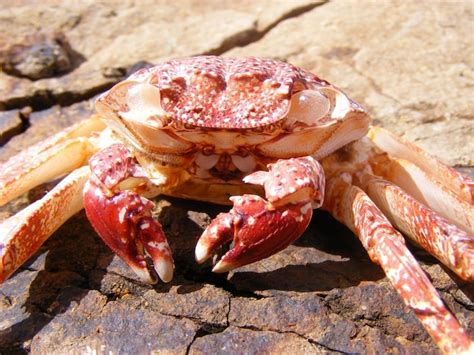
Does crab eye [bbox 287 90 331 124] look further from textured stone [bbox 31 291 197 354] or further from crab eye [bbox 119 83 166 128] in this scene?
textured stone [bbox 31 291 197 354]

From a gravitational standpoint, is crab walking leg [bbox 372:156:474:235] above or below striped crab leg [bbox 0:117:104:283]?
above

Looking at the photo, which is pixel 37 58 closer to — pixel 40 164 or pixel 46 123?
pixel 46 123

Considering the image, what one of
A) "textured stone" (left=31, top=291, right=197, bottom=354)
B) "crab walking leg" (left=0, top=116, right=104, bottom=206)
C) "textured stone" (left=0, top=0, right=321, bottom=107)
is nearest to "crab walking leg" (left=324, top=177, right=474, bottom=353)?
"textured stone" (left=31, top=291, right=197, bottom=354)

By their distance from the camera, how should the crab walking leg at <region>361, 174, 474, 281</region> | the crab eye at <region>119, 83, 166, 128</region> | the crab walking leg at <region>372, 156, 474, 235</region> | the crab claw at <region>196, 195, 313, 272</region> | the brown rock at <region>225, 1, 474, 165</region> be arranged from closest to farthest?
1. the crab claw at <region>196, 195, 313, 272</region>
2. the crab walking leg at <region>361, 174, 474, 281</region>
3. the crab eye at <region>119, 83, 166, 128</region>
4. the crab walking leg at <region>372, 156, 474, 235</region>
5. the brown rock at <region>225, 1, 474, 165</region>

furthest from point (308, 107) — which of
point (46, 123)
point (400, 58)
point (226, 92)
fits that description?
point (400, 58)

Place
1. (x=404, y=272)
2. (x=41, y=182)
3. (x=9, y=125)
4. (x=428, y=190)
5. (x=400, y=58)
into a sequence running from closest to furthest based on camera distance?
(x=404, y=272)
(x=428, y=190)
(x=41, y=182)
(x=9, y=125)
(x=400, y=58)

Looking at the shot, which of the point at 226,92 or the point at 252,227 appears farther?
the point at 226,92
